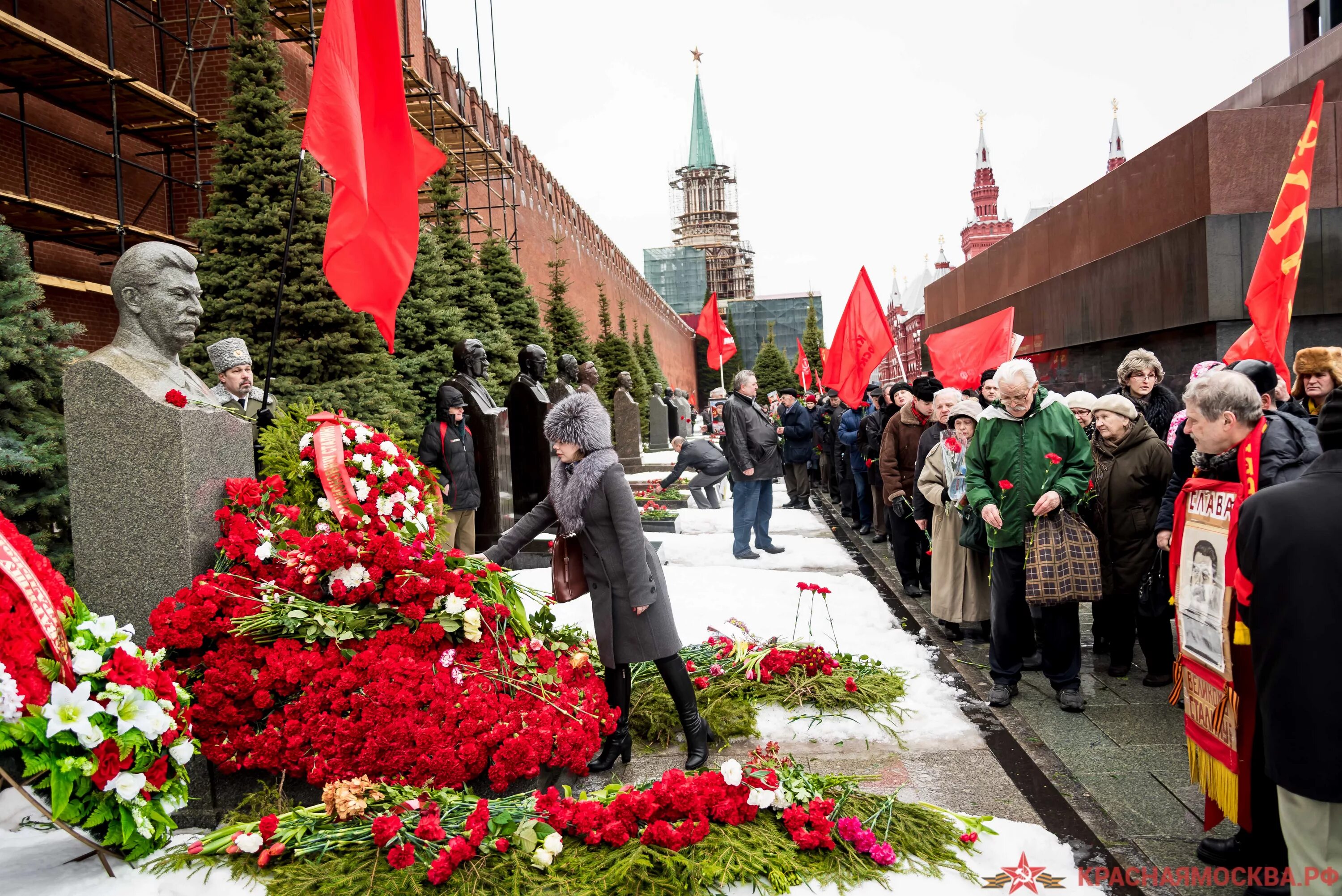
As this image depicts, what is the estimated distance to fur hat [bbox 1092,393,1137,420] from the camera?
190 inches

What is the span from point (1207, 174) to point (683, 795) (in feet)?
30.6

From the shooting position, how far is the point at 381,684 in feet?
11.5

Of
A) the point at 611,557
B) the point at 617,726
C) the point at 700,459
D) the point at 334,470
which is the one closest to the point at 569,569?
the point at 611,557

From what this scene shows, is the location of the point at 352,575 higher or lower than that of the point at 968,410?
lower

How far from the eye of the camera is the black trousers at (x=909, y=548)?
24.8 ft

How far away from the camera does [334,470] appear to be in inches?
163

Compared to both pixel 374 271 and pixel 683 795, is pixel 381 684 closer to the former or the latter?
pixel 683 795

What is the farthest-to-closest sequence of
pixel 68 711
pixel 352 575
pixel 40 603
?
pixel 352 575
pixel 40 603
pixel 68 711

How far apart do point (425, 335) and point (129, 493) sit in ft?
27.2

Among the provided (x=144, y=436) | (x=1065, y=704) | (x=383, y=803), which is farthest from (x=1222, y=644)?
(x=144, y=436)

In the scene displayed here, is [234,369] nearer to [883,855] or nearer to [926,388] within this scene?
[883,855]

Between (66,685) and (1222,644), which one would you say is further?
(1222,644)

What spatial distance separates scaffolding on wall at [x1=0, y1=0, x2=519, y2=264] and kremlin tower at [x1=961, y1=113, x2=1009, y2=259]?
77022mm

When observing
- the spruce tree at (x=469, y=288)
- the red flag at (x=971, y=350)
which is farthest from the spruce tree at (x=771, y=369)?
the red flag at (x=971, y=350)
